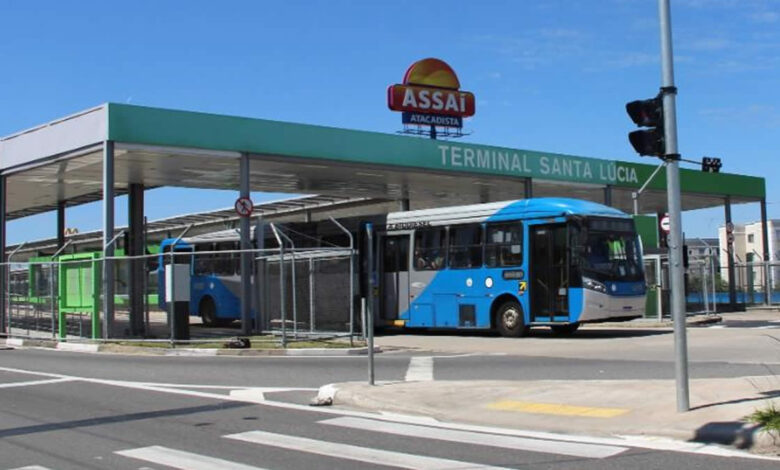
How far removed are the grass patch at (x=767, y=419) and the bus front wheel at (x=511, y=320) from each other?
1327cm

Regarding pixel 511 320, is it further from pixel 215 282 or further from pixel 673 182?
pixel 673 182

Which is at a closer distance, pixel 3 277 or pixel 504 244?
pixel 504 244

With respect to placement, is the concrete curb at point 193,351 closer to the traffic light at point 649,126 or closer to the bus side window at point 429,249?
the bus side window at point 429,249

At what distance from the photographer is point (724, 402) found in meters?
9.33

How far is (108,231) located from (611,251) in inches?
512

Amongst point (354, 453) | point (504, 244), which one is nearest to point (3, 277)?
point (504, 244)

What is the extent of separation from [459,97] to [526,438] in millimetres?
28907

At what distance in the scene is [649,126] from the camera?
9281mm

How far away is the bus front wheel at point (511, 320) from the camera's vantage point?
21656 mm

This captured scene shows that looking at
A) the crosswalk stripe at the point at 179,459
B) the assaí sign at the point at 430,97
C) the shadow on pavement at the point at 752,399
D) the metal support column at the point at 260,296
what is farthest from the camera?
the assaí sign at the point at 430,97

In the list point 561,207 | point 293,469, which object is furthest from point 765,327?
point 293,469

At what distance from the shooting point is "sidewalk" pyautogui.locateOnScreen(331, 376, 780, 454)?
8.23m

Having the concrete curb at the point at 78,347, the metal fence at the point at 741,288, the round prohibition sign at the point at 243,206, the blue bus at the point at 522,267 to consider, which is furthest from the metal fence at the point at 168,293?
the metal fence at the point at 741,288

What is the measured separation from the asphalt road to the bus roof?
579cm
